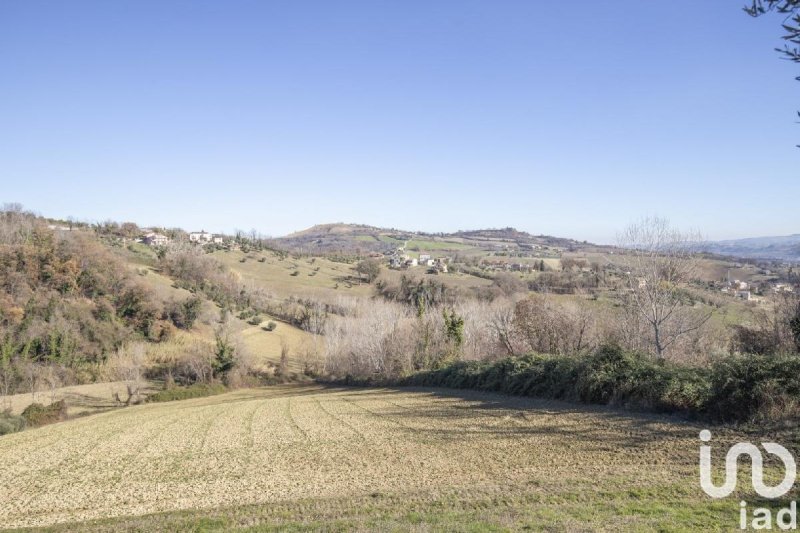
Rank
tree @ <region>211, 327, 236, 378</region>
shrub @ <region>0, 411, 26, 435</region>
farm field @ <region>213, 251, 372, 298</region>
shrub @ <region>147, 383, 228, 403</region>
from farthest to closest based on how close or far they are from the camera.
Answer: farm field @ <region>213, 251, 372, 298</region> < tree @ <region>211, 327, 236, 378</region> < shrub @ <region>147, 383, 228, 403</region> < shrub @ <region>0, 411, 26, 435</region>

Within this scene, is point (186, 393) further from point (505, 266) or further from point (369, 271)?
point (505, 266)

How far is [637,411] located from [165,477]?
1535 cm

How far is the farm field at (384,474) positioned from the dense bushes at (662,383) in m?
1.07

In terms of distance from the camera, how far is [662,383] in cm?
1662

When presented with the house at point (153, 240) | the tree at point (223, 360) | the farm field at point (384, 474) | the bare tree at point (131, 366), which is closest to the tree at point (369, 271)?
the house at point (153, 240)

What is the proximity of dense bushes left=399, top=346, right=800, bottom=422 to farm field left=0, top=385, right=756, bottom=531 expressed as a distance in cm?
107

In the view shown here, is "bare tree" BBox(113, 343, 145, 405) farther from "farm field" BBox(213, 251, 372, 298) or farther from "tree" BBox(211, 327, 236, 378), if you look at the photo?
"farm field" BBox(213, 251, 372, 298)

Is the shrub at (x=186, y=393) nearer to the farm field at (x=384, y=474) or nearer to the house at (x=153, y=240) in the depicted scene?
the farm field at (x=384, y=474)

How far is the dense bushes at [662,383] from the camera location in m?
13.3

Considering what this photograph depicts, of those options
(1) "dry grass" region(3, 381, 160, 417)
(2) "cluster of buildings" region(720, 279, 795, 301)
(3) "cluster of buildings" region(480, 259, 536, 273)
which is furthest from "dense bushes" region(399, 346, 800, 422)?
(3) "cluster of buildings" region(480, 259, 536, 273)

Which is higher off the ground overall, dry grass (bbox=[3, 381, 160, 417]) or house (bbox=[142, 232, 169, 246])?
house (bbox=[142, 232, 169, 246])

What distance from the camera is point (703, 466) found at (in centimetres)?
1103

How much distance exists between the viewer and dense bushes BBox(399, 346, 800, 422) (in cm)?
1333

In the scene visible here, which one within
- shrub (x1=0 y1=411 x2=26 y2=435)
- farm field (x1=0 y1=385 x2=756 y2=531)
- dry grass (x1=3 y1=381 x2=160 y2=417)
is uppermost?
farm field (x1=0 y1=385 x2=756 y2=531)
